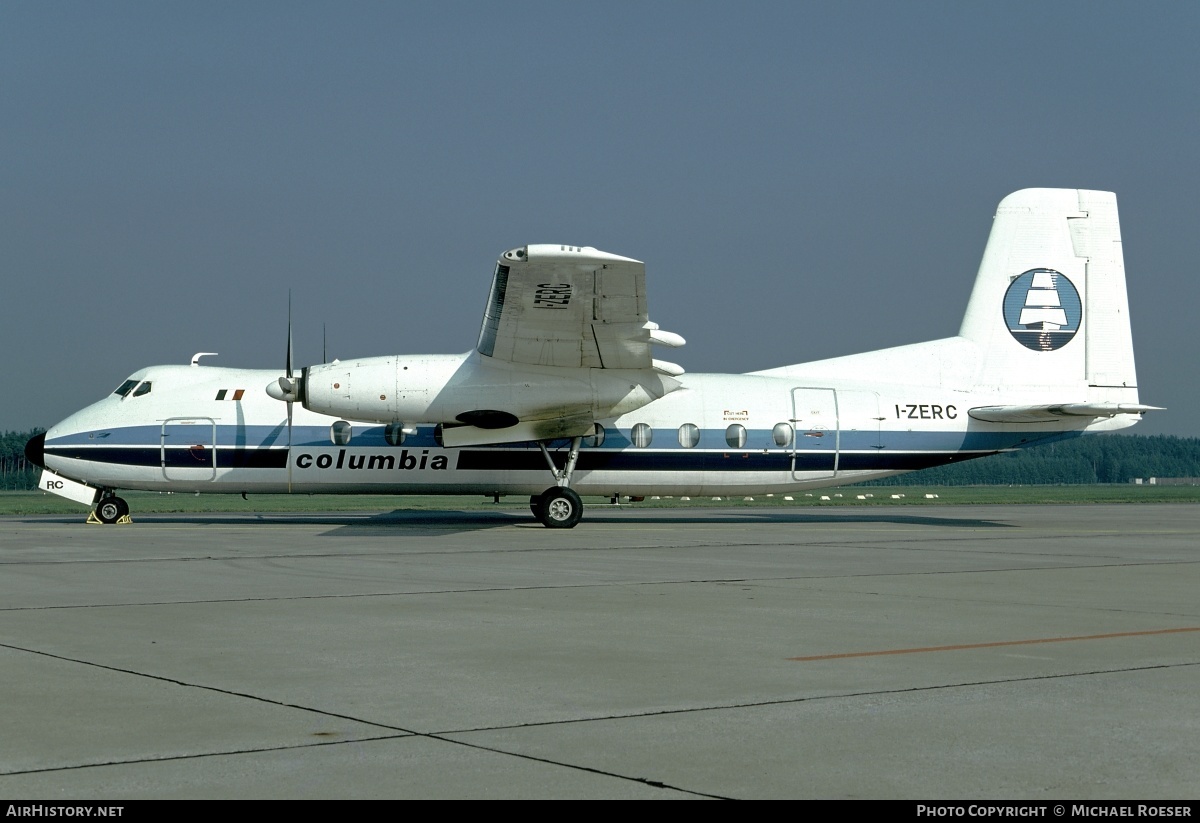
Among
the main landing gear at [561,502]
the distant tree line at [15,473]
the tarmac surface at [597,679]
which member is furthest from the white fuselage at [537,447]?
the distant tree line at [15,473]

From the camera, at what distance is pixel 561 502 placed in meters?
24.3

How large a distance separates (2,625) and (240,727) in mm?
4588

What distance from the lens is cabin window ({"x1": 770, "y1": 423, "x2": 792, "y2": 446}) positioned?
25.6 metres

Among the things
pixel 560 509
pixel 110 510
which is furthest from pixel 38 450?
pixel 560 509

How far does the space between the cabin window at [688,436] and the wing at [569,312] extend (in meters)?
2.07

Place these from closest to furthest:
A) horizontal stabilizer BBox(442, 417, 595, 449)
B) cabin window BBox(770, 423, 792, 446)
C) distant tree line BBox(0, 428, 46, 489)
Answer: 1. horizontal stabilizer BBox(442, 417, 595, 449)
2. cabin window BBox(770, 423, 792, 446)
3. distant tree line BBox(0, 428, 46, 489)

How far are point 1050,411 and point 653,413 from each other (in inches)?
326

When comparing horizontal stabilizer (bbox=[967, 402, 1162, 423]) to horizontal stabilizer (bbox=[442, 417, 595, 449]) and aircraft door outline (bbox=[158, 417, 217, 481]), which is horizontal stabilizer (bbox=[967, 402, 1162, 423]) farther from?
aircraft door outline (bbox=[158, 417, 217, 481])

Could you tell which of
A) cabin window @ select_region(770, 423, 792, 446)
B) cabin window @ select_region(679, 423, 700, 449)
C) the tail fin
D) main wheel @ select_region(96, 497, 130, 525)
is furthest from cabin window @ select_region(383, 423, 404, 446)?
the tail fin

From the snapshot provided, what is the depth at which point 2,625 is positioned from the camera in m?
9.34

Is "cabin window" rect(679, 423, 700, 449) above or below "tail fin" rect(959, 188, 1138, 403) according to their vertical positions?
below

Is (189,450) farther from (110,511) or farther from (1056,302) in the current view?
(1056,302)

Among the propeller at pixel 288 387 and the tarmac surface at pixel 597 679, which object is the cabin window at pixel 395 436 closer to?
the propeller at pixel 288 387

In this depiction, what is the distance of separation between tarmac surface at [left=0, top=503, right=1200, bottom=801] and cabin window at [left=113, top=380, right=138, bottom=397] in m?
10.4
